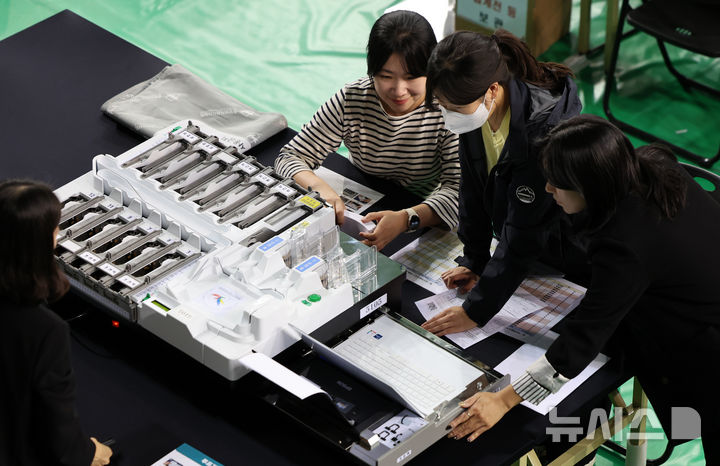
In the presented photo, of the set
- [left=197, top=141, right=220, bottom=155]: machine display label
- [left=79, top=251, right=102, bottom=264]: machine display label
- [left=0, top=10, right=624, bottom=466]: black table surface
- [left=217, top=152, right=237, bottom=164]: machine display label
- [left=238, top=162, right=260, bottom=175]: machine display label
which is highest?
[left=197, top=141, right=220, bottom=155]: machine display label

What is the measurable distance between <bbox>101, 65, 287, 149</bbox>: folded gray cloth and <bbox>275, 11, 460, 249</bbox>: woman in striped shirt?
0.21m

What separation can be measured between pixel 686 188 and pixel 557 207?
1.43ft

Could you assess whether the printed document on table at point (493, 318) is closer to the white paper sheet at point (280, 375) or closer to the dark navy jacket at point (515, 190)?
Result: the dark navy jacket at point (515, 190)

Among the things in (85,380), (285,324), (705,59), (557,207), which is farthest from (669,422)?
(705,59)

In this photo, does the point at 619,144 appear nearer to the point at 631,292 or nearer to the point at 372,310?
the point at 631,292

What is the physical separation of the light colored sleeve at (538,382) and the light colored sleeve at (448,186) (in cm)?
72

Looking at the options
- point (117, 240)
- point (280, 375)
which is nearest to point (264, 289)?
point (280, 375)

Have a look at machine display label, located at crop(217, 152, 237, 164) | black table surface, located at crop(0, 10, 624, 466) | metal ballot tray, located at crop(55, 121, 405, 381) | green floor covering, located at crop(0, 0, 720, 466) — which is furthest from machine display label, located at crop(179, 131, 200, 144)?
green floor covering, located at crop(0, 0, 720, 466)

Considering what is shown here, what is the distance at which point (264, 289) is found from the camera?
2.68 m

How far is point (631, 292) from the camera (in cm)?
236

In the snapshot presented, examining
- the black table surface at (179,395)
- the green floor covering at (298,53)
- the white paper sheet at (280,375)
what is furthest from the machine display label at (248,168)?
the green floor covering at (298,53)

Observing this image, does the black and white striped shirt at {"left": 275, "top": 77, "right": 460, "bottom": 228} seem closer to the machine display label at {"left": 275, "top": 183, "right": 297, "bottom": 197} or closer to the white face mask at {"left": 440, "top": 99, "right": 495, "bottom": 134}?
the machine display label at {"left": 275, "top": 183, "right": 297, "bottom": 197}

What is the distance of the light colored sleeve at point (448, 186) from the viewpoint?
126 inches

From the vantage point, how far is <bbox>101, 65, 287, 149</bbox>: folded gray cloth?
362cm
